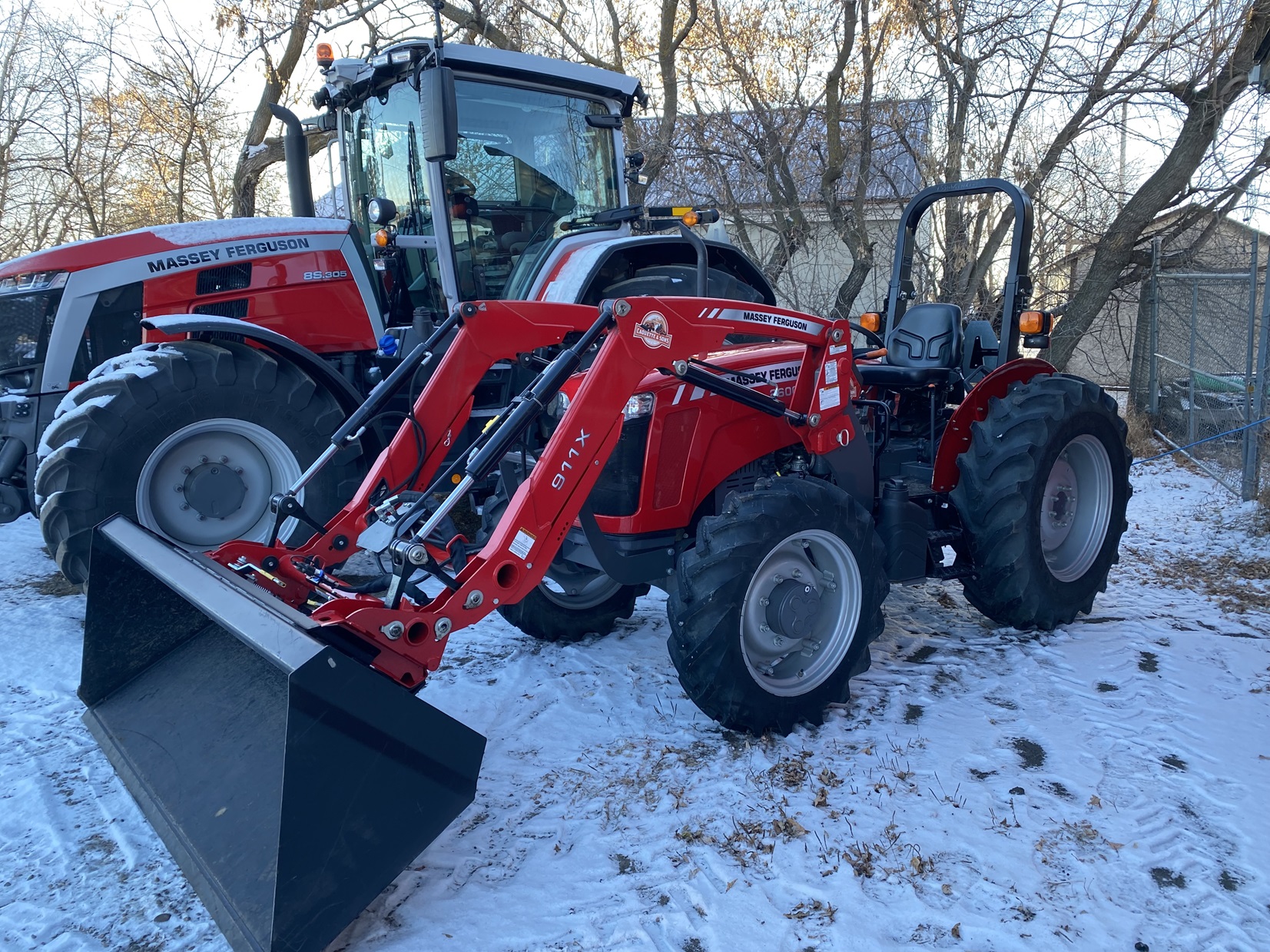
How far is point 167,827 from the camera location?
2.60m

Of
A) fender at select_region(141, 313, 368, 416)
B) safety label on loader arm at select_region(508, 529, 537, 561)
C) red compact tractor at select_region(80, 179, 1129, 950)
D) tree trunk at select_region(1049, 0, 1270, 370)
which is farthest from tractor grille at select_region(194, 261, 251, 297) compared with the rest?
tree trunk at select_region(1049, 0, 1270, 370)

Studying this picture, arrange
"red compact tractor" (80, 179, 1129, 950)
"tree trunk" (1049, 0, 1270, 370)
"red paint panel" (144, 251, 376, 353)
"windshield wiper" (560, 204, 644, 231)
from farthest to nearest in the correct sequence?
"tree trunk" (1049, 0, 1270, 370) < "windshield wiper" (560, 204, 644, 231) < "red paint panel" (144, 251, 376, 353) < "red compact tractor" (80, 179, 1129, 950)

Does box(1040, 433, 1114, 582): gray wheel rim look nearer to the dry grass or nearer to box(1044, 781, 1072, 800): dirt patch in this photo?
the dry grass

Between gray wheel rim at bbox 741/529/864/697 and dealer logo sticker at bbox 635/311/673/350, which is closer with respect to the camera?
dealer logo sticker at bbox 635/311/673/350

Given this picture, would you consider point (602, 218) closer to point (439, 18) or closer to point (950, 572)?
point (439, 18)

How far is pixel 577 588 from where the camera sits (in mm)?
4375

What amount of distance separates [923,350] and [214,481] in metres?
3.57

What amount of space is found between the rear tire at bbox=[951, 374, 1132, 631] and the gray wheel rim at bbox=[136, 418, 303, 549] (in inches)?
128

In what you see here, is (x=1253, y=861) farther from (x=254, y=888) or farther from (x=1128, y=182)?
(x=1128, y=182)

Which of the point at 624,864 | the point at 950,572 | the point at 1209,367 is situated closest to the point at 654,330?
the point at 624,864

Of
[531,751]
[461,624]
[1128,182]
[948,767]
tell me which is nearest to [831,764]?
[948,767]

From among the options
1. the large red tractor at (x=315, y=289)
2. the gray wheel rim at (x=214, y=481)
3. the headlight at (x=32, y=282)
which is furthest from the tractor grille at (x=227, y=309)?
the gray wheel rim at (x=214, y=481)

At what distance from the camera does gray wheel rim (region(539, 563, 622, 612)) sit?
4238 mm

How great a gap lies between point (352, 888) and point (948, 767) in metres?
1.94
